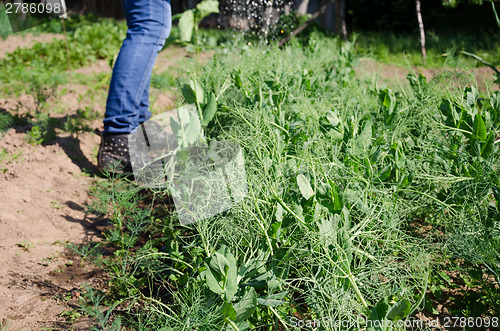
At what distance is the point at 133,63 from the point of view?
2412 millimetres

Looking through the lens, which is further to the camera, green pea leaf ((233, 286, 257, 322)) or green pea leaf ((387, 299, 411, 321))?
green pea leaf ((233, 286, 257, 322))

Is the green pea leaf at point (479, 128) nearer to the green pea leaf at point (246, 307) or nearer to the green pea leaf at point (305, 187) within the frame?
the green pea leaf at point (305, 187)

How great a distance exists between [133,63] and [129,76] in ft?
0.25

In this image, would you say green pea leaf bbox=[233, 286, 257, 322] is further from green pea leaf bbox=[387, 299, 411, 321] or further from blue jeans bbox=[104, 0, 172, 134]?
blue jeans bbox=[104, 0, 172, 134]

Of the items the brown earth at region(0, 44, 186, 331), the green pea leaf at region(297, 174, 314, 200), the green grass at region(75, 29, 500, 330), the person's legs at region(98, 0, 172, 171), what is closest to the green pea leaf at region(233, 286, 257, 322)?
the green grass at region(75, 29, 500, 330)

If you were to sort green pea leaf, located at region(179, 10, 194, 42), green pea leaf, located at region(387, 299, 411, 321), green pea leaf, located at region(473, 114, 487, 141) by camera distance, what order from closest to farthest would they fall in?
green pea leaf, located at region(387, 299, 411, 321)
green pea leaf, located at region(473, 114, 487, 141)
green pea leaf, located at region(179, 10, 194, 42)


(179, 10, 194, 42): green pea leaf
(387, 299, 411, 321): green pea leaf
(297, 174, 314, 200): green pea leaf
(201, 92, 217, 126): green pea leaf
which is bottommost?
(387, 299, 411, 321): green pea leaf

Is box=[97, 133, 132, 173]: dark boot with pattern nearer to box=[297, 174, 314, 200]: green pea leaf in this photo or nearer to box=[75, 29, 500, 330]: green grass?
box=[75, 29, 500, 330]: green grass

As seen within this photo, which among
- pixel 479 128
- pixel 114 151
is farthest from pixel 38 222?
pixel 479 128

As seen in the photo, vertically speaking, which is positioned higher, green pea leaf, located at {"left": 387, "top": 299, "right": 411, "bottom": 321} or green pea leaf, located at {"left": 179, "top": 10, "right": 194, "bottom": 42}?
green pea leaf, located at {"left": 179, "top": 10, "right": 194, "bottom": 42}

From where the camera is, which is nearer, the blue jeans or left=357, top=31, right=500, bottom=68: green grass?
the blue jeans

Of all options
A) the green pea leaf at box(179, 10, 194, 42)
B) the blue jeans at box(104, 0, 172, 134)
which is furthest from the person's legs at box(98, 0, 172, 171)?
the green pea leaf at box(179, 10, 194, 42)

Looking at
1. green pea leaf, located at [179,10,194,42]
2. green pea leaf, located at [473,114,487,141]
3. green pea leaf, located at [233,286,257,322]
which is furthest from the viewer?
green pea leaf, located at [179,10,194,42]

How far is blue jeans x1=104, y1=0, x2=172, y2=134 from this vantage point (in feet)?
7.89
